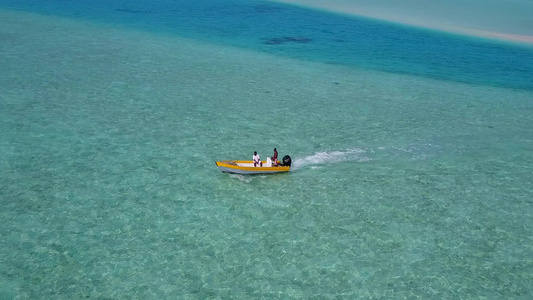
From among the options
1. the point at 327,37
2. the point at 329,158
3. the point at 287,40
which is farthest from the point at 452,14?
the point at 329,158

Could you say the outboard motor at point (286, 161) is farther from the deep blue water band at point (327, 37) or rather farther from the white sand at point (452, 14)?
the white sand at point (452, 14)

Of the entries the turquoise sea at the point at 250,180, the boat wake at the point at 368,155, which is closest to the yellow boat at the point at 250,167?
the turquoise sea at the point at 250,180

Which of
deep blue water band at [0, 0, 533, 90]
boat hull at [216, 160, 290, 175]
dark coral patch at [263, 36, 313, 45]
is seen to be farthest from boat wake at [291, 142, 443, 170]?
dark coral patch at [263, 36, 313, 45]

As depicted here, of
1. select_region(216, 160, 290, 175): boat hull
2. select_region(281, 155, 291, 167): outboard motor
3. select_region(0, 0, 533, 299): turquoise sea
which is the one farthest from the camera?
select_region(281, 155, 291, 167): outboard motor

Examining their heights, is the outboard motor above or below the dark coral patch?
below

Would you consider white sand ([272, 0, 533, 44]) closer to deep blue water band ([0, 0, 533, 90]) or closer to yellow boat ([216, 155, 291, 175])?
deep blue water band ([0, 0, 533, 90])

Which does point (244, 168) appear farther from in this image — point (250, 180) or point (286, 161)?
point (286, 161)
